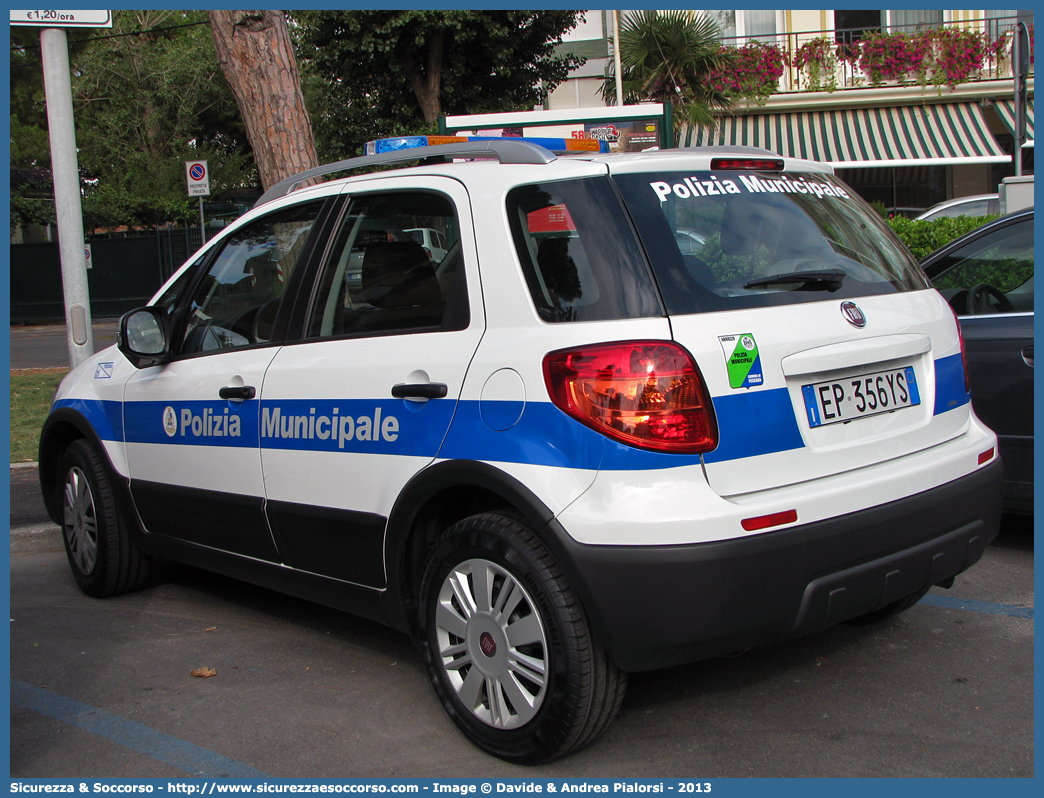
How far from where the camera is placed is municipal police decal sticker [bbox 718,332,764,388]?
2.67 metres

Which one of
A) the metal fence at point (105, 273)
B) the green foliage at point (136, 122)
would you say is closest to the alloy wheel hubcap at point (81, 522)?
the metal fence at point (105, 273)

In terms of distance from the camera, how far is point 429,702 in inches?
134

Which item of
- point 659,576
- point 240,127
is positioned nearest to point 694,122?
point 659,576

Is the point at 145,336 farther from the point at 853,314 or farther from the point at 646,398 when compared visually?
the point at 853,314

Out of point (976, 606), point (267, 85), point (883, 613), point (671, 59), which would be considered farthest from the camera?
point (671, 59)

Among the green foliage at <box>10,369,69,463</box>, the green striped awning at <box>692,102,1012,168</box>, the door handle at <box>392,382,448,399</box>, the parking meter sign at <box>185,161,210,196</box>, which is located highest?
the green striped awning at <box>692,102,1012,168</box>

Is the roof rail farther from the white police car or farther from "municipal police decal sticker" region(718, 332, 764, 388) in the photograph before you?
"municipal police decal sticker" region(718, 332, 764, 388)

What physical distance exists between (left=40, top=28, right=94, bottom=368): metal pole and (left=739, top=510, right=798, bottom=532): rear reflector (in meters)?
5.61

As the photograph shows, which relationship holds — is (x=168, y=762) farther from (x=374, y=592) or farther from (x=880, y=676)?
(x=880, y=676)

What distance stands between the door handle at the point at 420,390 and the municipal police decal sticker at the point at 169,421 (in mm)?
1386

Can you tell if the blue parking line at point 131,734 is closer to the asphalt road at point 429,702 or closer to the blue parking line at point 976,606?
the asphalt road at point 429,702

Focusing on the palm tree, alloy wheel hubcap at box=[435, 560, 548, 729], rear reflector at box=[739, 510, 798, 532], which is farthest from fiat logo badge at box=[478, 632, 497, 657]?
the palm tree

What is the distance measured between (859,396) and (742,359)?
45cm

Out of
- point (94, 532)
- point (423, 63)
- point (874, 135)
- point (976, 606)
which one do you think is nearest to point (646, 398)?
point (976, 606)
